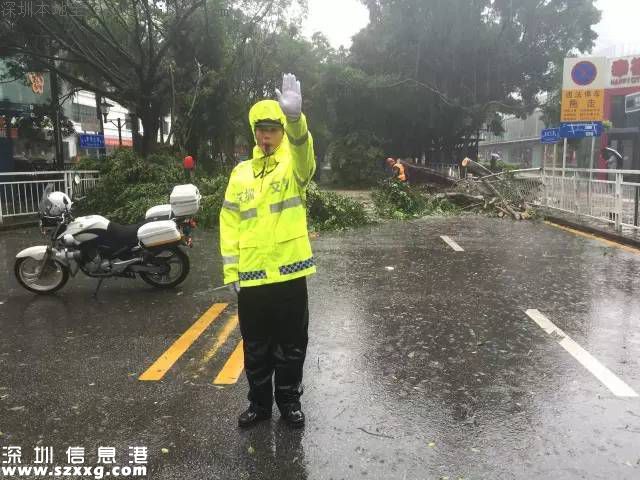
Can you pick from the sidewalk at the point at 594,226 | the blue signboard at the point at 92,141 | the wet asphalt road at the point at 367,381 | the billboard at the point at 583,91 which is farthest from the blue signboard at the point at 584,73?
the blue signboard at the point at 92,141

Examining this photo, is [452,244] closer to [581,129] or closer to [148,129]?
[581,129]

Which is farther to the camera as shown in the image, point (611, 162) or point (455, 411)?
point (611, 162)

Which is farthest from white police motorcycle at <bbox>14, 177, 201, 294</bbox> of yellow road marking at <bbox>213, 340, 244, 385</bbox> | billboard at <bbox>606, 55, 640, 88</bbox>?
billboard at <bbox>606, 55, 640, 88</bbox>

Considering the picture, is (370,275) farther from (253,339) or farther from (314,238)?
(253,339)

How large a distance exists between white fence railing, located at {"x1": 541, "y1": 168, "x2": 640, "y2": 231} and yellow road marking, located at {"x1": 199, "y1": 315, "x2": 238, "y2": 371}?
8.17 metres

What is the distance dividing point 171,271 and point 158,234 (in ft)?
2.30

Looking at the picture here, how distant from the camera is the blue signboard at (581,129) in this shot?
14.1 metres

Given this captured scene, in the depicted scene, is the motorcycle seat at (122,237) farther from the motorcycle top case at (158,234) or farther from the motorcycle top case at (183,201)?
the motorcycle top case at (183,201)

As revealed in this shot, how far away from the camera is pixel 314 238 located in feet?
38.3

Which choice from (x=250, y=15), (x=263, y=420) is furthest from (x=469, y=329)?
(x=250, y=15)

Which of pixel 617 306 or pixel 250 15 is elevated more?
pixel 250 15

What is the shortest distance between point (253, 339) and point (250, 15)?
22.7m

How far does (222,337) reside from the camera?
5223mm

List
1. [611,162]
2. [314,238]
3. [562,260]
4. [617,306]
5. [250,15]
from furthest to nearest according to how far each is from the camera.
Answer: [611,162], [250,15], [314,238], [562,260], [617,306]
